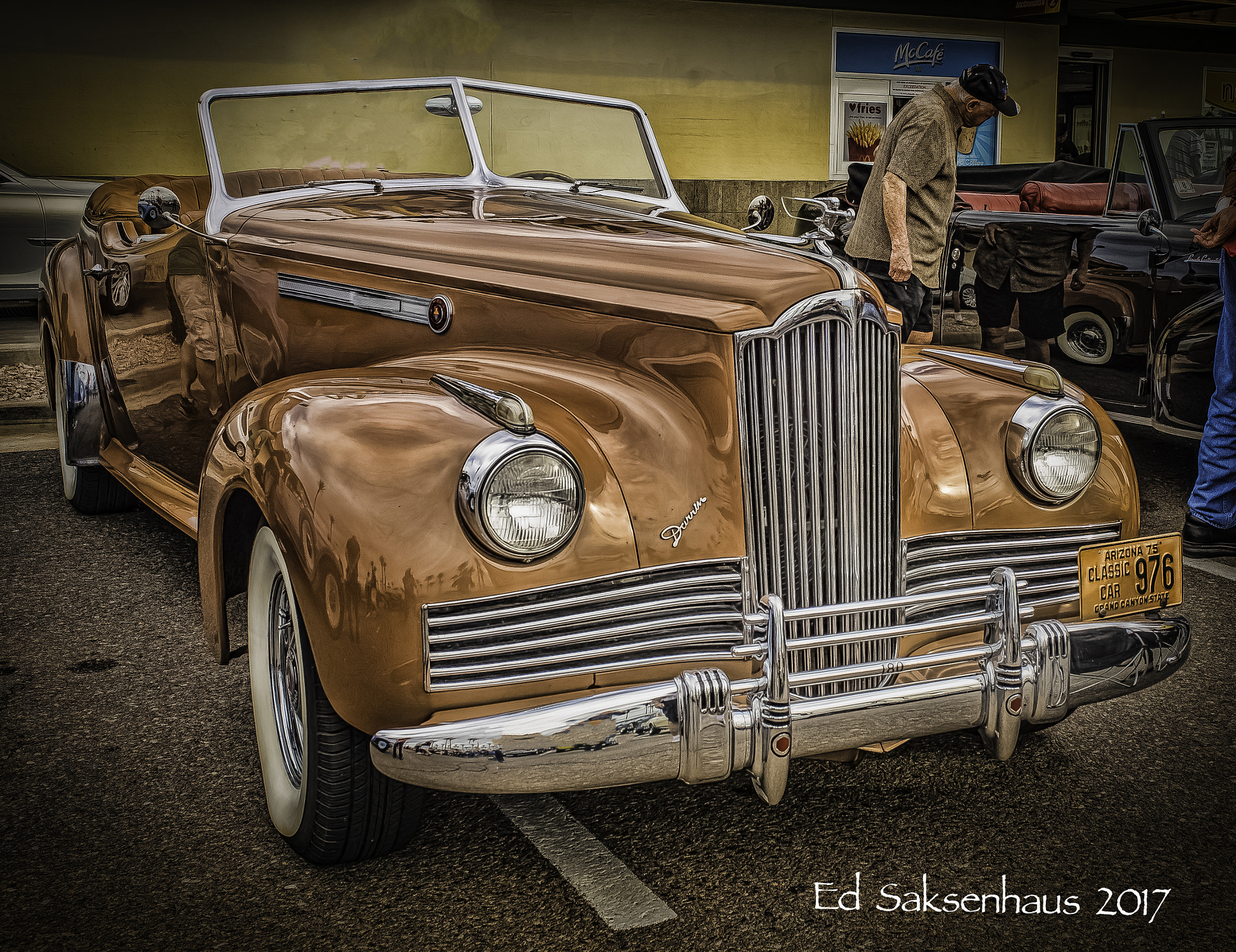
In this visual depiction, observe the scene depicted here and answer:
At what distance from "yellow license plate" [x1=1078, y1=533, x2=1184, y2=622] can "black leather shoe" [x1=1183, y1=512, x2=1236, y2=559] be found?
6.39 ft

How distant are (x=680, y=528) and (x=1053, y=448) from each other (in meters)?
0.97

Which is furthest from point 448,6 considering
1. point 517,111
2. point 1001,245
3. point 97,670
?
point 97,670

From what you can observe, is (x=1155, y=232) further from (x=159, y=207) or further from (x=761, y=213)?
(x=159, y=207)

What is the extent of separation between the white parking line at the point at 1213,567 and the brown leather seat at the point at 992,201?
4.43 meters

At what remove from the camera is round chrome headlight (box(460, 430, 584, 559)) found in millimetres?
1955

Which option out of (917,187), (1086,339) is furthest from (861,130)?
(917,187)

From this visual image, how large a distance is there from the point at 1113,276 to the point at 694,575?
4122 millimetres

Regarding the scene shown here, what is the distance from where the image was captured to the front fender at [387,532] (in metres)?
1.92

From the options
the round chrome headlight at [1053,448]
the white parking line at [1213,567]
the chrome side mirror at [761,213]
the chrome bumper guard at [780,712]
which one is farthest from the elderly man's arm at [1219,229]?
the chrome bumper guard at [780,712]

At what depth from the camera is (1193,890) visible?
216 cm

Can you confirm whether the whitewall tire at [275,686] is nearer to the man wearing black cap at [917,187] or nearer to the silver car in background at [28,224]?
the man wearing black cap at [917,187]

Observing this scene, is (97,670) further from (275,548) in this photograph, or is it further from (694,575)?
(694,575)

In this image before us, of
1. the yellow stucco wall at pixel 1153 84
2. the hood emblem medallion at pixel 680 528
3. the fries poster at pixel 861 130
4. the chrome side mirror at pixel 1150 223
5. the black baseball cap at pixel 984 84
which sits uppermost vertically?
the yellow stucco wall at pixel 1153 84

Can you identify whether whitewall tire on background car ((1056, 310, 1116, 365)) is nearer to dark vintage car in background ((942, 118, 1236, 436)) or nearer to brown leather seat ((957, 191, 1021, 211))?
dark vintage car in background ((942, 118, 1236, 436))
